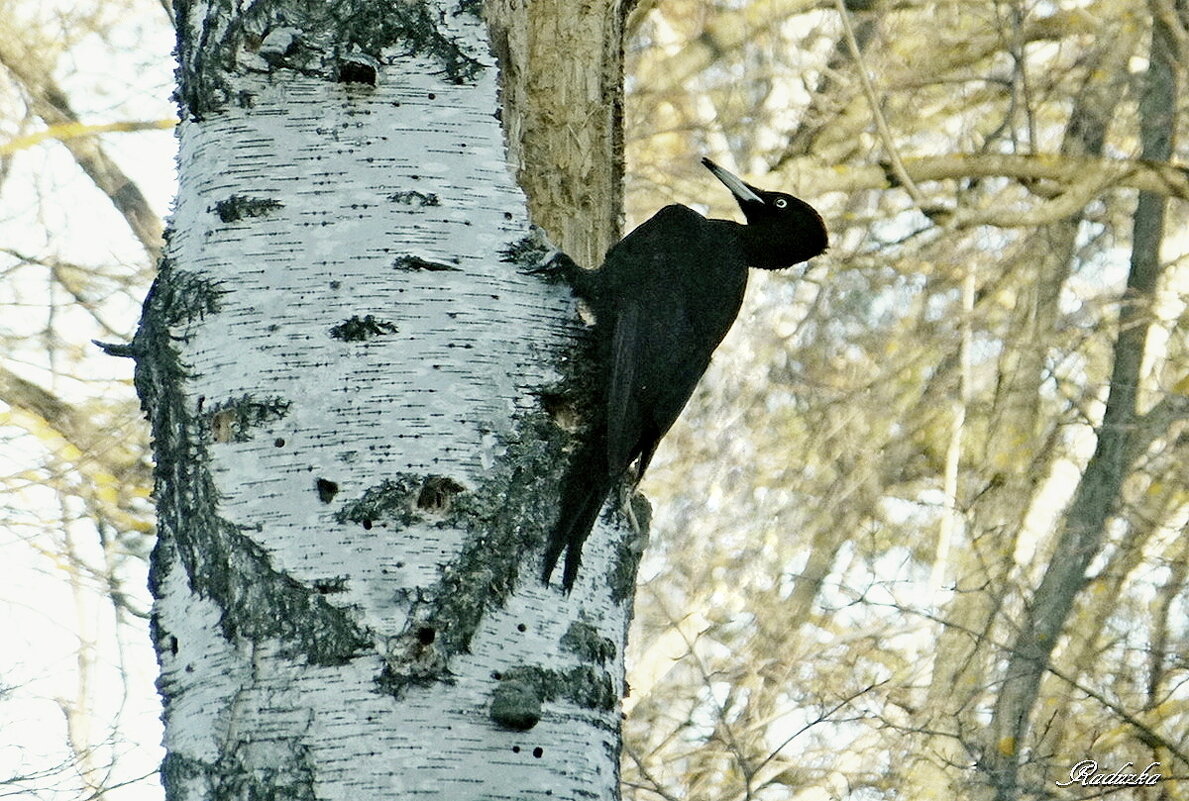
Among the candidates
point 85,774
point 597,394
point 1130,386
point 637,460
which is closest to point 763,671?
point 1130,386

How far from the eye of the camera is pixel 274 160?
2.38 meters

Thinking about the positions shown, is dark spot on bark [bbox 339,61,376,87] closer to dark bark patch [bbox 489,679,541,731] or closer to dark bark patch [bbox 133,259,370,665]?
dark bark patch [bbox 133,259,370,665]

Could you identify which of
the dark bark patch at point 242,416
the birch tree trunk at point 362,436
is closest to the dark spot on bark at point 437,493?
the birch tree trunk at point 362,436

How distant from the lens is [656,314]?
3221 mm

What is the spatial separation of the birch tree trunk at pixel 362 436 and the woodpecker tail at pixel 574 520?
0.03m

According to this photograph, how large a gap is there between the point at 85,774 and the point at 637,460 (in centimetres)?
260

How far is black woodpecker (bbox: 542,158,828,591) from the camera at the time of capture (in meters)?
2.46

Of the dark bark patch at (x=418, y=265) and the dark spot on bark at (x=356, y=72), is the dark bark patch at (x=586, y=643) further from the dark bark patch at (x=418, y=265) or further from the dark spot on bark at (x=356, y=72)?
the dark spot on bark at (x=356, y=72)

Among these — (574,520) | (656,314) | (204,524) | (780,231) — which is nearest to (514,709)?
(574,520)

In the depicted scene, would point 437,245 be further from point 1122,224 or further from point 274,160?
point 1122,224

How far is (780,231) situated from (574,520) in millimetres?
1993

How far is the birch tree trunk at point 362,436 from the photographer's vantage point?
2.01 m

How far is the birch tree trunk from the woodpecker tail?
0.10 feet

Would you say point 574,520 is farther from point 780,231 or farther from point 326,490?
point 780,231
